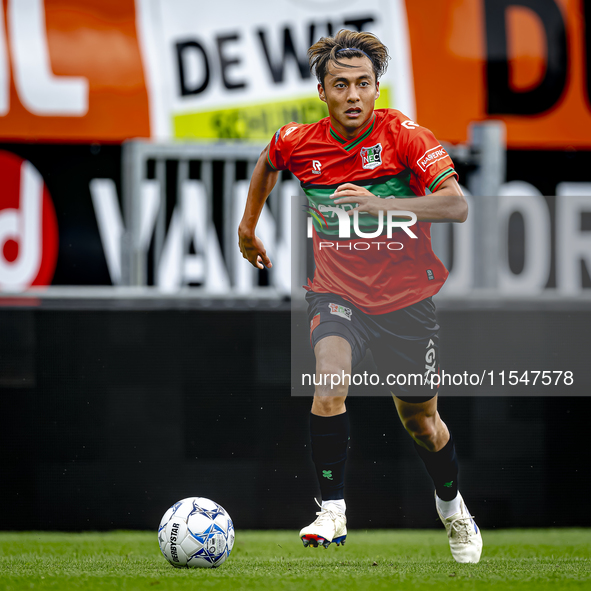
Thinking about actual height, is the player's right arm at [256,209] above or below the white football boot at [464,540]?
above

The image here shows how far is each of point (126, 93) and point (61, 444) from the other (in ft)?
12.0

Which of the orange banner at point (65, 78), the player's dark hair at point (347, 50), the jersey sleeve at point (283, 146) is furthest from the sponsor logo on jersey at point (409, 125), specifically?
the orange banner at point (65, 78)

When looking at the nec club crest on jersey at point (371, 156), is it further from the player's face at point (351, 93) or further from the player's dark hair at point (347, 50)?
the player's dark hair at point (347, 50)

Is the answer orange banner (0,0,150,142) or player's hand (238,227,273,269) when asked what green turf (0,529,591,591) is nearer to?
player's hand (238,227,273,269)

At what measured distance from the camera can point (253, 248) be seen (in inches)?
174

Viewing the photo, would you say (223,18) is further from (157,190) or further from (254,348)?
(254,348)

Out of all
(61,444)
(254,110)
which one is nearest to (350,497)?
(61,444)

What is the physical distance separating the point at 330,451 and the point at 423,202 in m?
1.14

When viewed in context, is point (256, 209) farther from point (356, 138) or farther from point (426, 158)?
point (426, 158)

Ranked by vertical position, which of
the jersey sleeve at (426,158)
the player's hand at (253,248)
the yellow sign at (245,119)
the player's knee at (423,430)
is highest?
the yellow sign at (245,119)

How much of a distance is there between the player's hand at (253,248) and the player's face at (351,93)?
705mm

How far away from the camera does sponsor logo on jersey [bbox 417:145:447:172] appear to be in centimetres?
388

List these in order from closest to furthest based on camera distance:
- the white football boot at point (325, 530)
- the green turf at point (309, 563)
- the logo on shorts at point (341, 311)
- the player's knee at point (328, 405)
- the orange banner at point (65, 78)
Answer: the green turf at point (309, 563)
the white football boot at point (325, 530)
the player's knee at point (328, 405)
the logo on shorts at point (341, 311)
the orange banner at point (65, 78)

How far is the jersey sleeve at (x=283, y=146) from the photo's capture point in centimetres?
422
